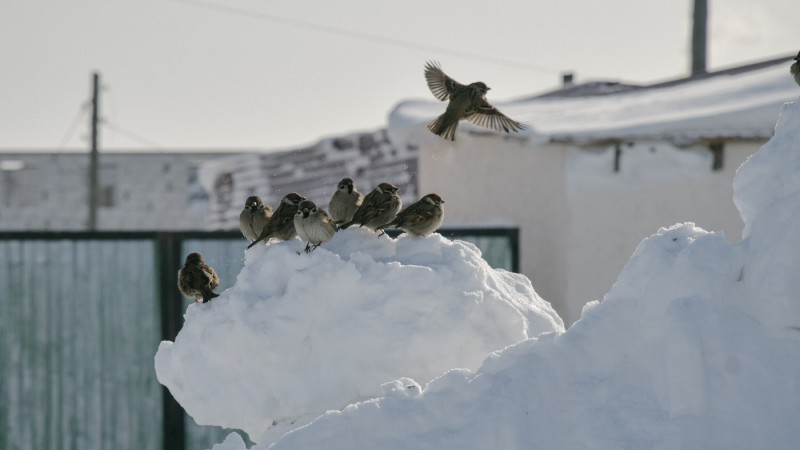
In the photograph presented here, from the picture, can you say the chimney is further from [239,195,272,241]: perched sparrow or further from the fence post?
[239,195,272,241]: perched sparrow

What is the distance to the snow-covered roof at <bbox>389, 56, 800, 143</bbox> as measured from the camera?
43.2 ft

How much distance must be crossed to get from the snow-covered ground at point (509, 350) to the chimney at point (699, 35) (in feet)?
54.4

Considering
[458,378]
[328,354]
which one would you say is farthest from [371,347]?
[458,378]

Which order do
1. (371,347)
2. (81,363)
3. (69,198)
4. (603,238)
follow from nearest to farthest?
(371,347) → (81,363) → (603,238) → (69,198)

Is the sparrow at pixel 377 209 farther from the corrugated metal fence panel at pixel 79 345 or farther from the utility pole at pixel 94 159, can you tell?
the utility pole at pixel 94 159

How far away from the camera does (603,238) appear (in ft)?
44.3

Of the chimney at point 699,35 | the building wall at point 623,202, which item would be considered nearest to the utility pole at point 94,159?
the chimney at point 699,35

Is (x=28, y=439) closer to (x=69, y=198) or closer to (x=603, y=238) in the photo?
(x=603, y=238)

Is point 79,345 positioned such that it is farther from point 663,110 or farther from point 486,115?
point 663,110

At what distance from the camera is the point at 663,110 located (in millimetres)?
14852

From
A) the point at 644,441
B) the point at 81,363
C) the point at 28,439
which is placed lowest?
the point at 28,439

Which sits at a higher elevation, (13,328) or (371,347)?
(371,347)

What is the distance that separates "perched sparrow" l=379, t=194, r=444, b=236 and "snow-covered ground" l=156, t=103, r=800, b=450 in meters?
0.17

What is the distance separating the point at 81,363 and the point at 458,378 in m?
7.71
